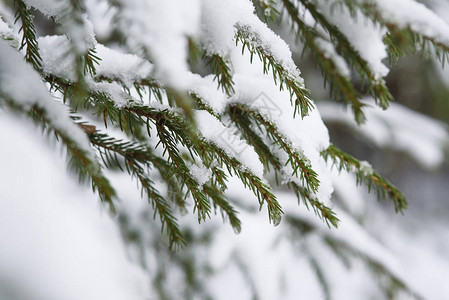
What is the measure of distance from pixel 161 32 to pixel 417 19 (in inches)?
22.4

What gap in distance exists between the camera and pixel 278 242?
1.85m

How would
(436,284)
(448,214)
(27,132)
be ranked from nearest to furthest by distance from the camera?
(27,132) → (436,284) → (448,214)

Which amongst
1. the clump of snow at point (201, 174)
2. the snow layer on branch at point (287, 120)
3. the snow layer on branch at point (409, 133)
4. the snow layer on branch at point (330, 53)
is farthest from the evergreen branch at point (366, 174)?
the snow layer on branch at point (409, 133)

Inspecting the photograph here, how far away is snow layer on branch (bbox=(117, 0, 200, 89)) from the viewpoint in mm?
308

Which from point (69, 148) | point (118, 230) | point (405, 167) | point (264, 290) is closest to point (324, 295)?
point (264, 290)

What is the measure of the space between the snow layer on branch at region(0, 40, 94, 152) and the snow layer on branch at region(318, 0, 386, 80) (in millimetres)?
540

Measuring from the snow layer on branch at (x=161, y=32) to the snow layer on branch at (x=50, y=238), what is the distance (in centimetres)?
137

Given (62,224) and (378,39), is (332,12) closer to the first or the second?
(378,39)

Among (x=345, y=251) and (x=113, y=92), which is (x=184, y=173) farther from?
(x=345, y=251)

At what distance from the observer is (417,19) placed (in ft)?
2.19

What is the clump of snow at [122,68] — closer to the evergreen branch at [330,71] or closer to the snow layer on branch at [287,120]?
the snow layer on branch at [287,120]

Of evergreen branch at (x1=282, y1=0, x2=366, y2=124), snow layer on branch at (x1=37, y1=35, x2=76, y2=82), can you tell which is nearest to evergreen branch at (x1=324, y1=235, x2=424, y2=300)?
evergreen branch at (x1=282, y1=0, x2=366, y2=124)

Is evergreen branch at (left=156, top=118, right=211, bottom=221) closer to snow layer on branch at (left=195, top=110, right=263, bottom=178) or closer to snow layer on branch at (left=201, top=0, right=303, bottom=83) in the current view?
snow layer on branch at (left=195, top=110, right=263, bottom=178)

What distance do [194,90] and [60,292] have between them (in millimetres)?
1277
